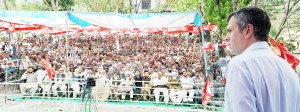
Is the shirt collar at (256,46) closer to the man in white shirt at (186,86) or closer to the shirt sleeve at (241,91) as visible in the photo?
the shirt sleeve at (241,91)

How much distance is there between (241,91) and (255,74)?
11cm

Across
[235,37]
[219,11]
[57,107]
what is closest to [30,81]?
[57,107]

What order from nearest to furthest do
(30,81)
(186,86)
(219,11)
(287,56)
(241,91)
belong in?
(241,91), (287,56), (186,86), (30,81), (219,11)

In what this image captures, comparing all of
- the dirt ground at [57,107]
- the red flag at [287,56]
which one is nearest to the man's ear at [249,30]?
the red flag at [287,56]

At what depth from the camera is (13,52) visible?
78.3 ft

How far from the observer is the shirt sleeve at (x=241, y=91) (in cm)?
150

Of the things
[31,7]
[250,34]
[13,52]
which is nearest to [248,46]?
[250,34]

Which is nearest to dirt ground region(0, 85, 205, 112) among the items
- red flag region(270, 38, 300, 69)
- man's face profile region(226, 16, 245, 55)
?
red flag region(270, 38, 300, 69)

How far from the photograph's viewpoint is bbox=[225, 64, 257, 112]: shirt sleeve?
4.93ft

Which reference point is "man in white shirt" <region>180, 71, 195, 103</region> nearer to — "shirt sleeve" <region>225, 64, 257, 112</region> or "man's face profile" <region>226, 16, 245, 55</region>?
"man's face profile" <region>226, 16, 245, 55</region>

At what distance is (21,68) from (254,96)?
16.3m

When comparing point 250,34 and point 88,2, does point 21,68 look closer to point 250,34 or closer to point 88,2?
point 250,34

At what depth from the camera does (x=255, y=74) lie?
1546mm

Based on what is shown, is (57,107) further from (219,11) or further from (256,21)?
(256,21)
